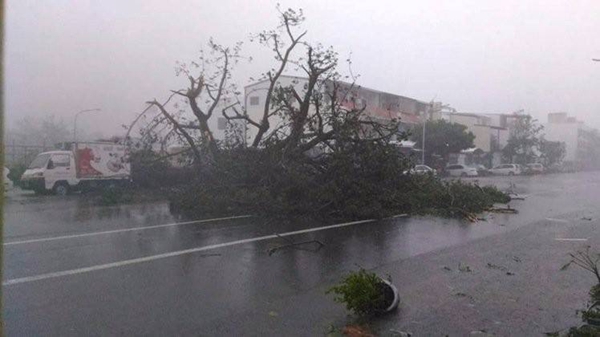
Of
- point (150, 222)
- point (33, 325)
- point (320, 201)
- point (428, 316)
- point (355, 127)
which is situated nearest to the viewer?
point (33, 325)

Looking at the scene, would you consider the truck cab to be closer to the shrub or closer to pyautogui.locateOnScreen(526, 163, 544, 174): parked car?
the shrub

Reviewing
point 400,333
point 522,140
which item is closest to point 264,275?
point 400,333

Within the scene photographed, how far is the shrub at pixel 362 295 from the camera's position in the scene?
6.50 m

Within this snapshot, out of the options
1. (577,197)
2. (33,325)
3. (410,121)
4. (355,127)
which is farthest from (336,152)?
(410,121)

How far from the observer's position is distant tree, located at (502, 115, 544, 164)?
56.5 metres

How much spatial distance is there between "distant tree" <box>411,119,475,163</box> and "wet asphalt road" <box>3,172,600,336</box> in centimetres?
2330

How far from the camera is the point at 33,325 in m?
6.13

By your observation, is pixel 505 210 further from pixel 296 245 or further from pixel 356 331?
pixel 356 331

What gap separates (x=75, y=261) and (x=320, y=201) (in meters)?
7.75

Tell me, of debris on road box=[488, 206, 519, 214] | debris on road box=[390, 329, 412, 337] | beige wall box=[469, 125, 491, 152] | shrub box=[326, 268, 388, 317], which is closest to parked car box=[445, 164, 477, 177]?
beige wall box=[469, 125, 491, 152]

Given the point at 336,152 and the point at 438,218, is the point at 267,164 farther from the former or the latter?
the point at 438,218

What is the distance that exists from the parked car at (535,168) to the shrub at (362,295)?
5404 centimetres

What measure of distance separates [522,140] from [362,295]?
5469 centimetres

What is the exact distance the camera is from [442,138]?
3934 centimetres
